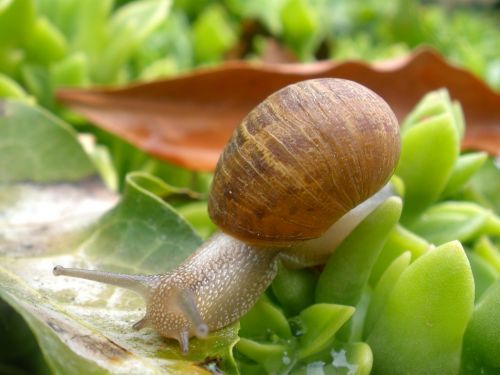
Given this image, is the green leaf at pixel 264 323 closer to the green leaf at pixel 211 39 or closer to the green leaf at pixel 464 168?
the green leaf at pixel 464 168

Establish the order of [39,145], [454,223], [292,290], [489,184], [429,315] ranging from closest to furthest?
A: [429,315] < [292,290] < [454,223] < [39,145] < [489,184]

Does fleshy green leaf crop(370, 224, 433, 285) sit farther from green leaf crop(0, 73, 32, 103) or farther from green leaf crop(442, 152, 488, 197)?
green leaf crop(0, 73, 32, 103)

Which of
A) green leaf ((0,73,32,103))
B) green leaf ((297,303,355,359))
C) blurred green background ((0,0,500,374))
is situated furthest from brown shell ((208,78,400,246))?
green leaf ((0,73,32,103))

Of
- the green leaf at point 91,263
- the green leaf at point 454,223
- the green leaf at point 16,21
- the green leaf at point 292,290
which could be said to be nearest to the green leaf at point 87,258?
the green leaf at point 91,263

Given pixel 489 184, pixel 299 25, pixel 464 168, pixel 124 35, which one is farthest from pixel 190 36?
pixel 464 168

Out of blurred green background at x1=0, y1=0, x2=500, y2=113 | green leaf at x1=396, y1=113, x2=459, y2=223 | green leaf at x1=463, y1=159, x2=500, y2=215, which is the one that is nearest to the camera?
green leaf at x1=396, y1=113, x2=459, y2=223

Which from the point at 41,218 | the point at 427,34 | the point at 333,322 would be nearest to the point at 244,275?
the point at 333,322

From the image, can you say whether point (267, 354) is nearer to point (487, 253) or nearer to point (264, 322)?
point (264, 322)
